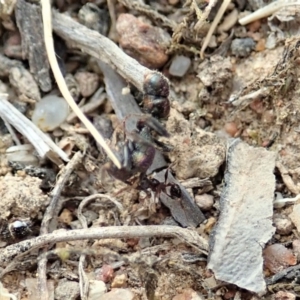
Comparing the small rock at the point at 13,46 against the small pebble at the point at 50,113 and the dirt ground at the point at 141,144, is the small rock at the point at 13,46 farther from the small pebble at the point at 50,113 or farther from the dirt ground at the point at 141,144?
the small pebble at the point at 50,113

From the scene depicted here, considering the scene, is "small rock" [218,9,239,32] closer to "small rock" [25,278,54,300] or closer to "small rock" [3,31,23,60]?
"small rock" [3,31,23,60]

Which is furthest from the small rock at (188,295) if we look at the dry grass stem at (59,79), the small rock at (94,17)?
the small rock at (94,17)

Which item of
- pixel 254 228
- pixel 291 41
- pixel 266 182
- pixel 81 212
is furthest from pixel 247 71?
pixel 81 212

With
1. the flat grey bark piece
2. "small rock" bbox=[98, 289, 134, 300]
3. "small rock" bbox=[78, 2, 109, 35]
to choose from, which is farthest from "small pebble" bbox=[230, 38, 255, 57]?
"small rock" bbox=[98, 289, 134, 300]

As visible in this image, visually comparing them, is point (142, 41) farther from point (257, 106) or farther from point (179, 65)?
point (257, 106)

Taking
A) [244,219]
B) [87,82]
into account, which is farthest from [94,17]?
[244,219]

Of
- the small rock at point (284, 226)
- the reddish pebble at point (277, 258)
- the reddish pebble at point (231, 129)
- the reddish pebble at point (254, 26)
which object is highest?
the reddish pebble at point (254, 26)
